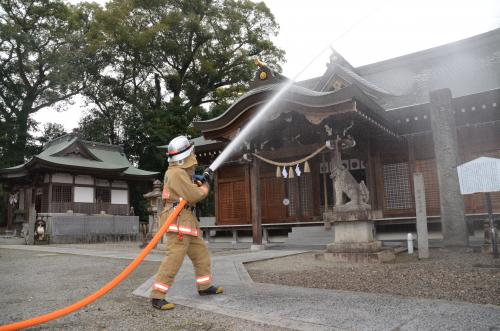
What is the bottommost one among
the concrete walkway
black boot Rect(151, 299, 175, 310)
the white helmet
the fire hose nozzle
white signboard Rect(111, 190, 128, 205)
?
the concrete walkway

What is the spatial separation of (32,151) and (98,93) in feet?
25.1

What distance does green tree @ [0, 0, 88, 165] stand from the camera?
31469 millimetres

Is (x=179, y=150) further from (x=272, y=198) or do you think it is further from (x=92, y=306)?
(x=272, y=198)

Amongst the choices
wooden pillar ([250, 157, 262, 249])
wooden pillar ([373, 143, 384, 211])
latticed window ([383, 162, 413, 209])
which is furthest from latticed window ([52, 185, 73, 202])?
latticed window ([383, 162, 413, 209])

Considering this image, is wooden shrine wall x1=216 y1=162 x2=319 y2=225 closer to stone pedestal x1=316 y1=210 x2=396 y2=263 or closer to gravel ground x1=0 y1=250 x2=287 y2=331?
stone pedestal x1=316 y1=210 x2=396 y2=263

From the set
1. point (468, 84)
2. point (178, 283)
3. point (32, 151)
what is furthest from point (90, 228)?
point (468, 84)

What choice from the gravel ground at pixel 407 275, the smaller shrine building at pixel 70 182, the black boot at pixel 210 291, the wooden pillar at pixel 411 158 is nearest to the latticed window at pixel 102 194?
the smaller shrine building at pixel 70 182

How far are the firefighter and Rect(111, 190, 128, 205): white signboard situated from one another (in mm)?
25097

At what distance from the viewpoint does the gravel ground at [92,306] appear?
12.3ft

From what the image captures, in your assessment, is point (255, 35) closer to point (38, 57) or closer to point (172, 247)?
point (38, 57)

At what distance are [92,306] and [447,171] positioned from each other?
355 inches

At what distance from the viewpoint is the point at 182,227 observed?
15.2 ft

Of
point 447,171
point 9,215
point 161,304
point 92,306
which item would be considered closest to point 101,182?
point 9,215

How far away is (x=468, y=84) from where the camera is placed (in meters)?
11.9
